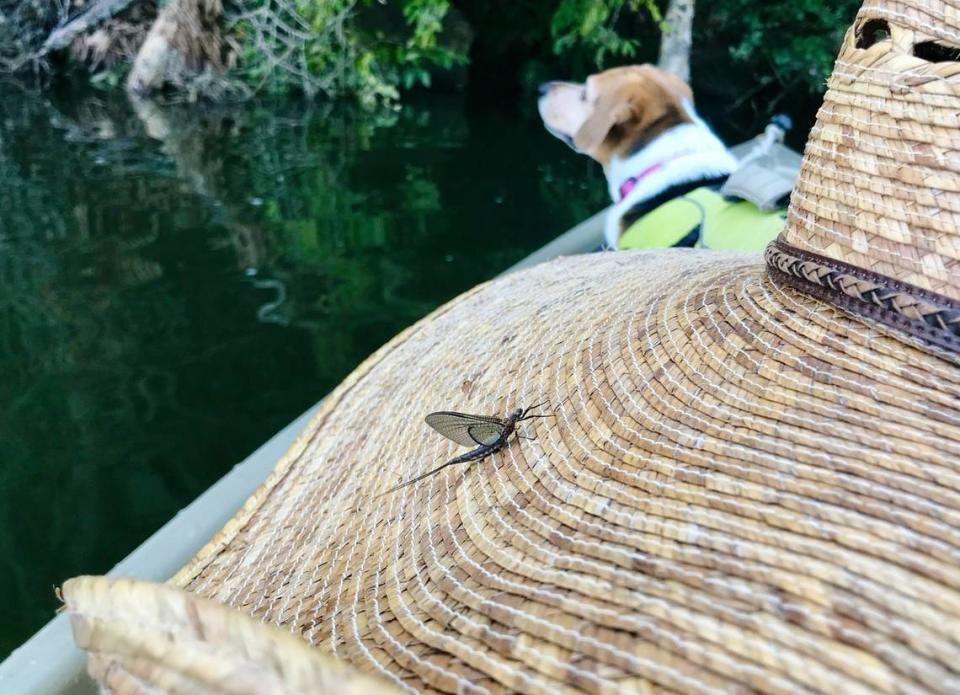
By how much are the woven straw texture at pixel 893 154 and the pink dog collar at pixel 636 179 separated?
2061mm

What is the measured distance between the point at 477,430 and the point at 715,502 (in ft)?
1.01

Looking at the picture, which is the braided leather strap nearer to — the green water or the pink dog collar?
the green water

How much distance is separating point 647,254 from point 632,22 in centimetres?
930

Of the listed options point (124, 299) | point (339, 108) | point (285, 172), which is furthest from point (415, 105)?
point (124, 299)

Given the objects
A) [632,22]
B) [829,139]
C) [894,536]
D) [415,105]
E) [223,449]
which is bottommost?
[223,449]

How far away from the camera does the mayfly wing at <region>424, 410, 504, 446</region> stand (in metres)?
0.82

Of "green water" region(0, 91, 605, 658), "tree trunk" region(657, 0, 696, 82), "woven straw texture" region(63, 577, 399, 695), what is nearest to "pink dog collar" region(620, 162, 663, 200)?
"green water" region(0, 91, 605, 658)

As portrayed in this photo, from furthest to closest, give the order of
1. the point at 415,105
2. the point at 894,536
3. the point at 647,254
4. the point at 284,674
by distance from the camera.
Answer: the point at 415,105
the point at 647,254
the point at 894,536
the point at 284,674

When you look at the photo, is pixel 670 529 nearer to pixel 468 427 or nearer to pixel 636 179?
pixel 468 427

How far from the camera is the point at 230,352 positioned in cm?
304

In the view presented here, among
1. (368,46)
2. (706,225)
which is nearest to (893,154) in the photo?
(706,225)

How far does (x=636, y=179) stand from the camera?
2.87 meters

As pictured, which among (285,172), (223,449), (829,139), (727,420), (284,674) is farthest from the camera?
(285,172)

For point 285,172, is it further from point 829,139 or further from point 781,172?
point 829,139
